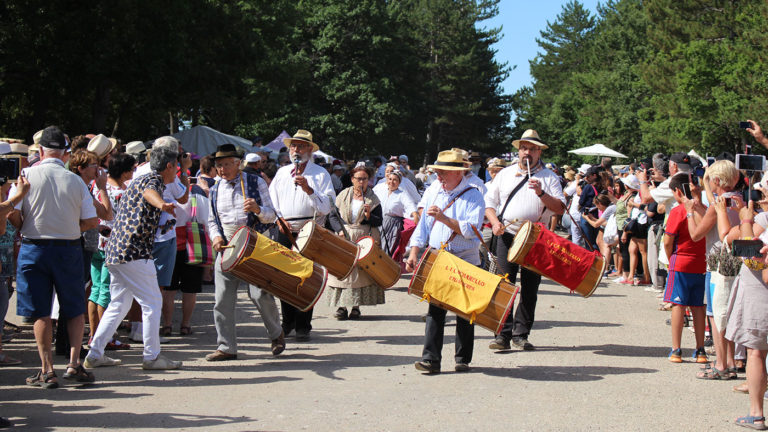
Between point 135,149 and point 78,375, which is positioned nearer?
point 78,375

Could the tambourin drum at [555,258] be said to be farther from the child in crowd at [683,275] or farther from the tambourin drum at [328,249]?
the tambourin drum at [328,249]

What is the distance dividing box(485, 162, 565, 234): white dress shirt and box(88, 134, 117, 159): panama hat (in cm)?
399

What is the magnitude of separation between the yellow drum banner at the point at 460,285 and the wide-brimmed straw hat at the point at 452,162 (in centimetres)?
81

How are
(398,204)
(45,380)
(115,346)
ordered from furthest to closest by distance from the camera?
(398,204), (115,346), (45,380)

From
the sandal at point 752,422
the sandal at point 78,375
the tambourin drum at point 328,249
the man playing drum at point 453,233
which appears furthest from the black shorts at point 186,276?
the sandal at point 752,422

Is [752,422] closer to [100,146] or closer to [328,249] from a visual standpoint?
[328,249]

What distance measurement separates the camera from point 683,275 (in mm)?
7887

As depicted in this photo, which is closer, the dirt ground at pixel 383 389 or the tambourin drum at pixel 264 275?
the dirt ground at pixel 383 389

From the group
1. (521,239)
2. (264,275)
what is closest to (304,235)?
(264,275)

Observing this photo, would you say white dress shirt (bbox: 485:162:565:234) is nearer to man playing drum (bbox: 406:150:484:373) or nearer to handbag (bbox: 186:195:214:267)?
man playing drum (bbox: 406:150:484:373)

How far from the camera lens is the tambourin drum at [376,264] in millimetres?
8797

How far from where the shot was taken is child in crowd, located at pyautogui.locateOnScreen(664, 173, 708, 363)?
25.7 ft

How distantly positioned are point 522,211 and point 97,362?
4.24m

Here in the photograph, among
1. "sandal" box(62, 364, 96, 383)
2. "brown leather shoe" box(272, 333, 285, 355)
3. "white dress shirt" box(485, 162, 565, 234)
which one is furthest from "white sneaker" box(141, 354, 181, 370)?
"white dress shirt" box(485, 162, 565, 234)
